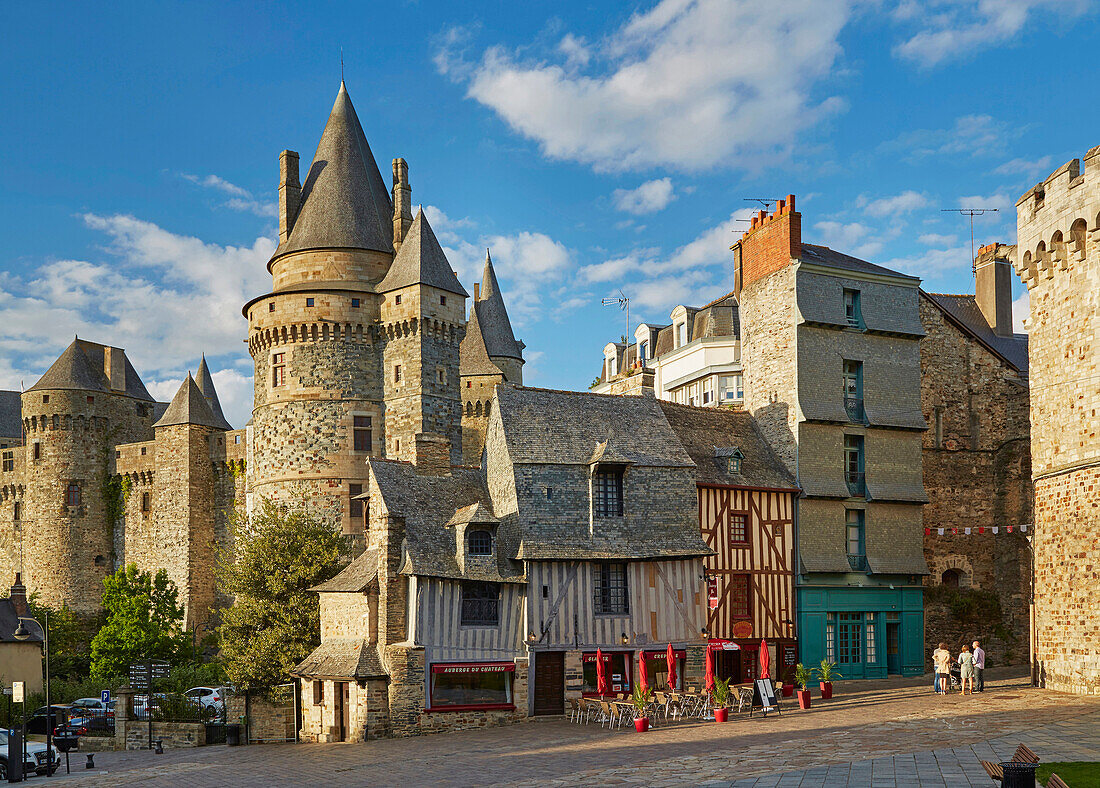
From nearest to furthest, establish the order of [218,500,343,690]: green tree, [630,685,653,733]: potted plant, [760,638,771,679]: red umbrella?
[630,685,653,733]: potted plant
[760,638,771,679]: red umbrella
[218,500,343,690]: green tree

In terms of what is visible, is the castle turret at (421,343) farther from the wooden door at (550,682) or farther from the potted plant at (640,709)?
the potted plant at (640,709)

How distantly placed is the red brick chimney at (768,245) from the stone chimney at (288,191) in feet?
51.3

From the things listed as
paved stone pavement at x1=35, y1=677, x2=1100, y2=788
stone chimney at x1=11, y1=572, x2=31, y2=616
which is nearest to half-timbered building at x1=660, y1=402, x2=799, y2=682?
paved stone pavement at x1=35, y1=677, x2=1100, y2=788

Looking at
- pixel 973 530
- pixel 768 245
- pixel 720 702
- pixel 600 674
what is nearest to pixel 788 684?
pixel 720 702

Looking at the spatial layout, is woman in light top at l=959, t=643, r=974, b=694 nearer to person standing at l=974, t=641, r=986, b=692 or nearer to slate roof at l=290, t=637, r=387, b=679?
person standing at l=974, t=641, r=986, b=692

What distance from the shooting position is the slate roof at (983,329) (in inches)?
1485

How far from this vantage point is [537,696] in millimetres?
26797

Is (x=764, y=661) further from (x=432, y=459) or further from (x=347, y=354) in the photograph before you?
(x=347, y=354)

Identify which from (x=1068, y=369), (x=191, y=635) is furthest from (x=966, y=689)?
(x=191, y=635)

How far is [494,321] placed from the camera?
180ft

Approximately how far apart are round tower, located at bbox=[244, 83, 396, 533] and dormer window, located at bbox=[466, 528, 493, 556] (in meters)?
10.00

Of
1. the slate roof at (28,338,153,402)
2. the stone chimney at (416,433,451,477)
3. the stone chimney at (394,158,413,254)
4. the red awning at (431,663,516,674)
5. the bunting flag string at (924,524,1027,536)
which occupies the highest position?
the stone chimney at (394,158,413,254)

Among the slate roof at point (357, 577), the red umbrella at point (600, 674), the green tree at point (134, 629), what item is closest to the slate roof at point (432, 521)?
the slate roof at point (357, 577)

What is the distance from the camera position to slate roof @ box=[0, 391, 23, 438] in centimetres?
6694
